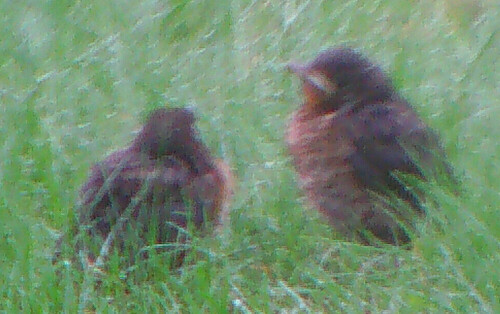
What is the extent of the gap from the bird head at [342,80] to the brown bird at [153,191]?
595 mm

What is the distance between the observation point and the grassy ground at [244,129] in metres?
3.68

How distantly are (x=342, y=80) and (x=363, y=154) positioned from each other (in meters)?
0.46

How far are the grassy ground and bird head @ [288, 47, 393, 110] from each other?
26 cm

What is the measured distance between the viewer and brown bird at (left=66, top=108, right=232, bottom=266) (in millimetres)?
→ 3928

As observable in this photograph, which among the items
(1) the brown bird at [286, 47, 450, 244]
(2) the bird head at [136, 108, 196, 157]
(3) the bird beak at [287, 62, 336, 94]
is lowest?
(1) the brown bird at [286, 47, 450, 244]

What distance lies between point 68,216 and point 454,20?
2.86 m

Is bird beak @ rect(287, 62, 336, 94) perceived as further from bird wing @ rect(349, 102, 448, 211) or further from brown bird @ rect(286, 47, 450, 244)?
bird wing @ rect(349, 102, 448, 211)

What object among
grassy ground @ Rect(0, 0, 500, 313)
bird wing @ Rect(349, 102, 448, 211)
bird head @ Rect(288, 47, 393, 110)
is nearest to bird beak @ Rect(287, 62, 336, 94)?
bird head @ Rect(288, 47, 393, 110)

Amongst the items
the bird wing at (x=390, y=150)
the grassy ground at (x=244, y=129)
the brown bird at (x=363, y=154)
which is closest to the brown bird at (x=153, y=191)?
Result: the grassy ground at (x=244, y=129)

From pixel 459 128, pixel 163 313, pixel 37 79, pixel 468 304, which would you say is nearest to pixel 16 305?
pixel 163 313

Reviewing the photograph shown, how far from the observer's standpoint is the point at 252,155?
4.75 metres

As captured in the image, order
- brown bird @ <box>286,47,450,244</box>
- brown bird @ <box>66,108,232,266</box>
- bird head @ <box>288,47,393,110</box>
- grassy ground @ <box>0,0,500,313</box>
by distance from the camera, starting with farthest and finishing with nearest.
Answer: bird head @ <box>288,47,393,110</box>
brown bird @ <box>286,47,450,244</box>
brown bird @ <box>66,108,232,266</box>
grassy ground @ <box>0,0,500,313</box>

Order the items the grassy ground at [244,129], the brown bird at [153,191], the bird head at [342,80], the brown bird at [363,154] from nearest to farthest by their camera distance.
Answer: the grassy ground at [244,129] → the brown bird at [153,191] → the brown bird at [363,154] → the bird head at [342,80]

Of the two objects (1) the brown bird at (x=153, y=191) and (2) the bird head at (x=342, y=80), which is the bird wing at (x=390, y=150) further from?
(1) the brown bird at (x=153, y=191)
